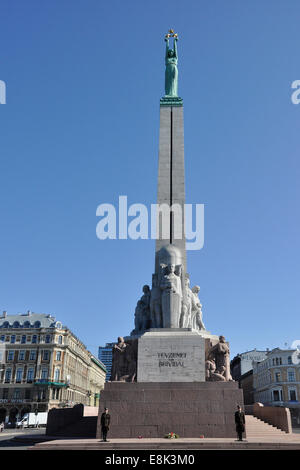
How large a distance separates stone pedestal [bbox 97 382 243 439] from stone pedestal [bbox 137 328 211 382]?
1101mm

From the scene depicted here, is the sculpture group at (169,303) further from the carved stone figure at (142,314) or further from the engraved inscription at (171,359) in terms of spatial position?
the engraved inscription at (171,359)

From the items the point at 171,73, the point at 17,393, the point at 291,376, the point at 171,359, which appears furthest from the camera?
the point at 17,393

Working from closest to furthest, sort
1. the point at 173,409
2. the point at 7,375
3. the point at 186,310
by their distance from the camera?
1. the point at 173,409
2. the point at 186,310
3. the point at 7,375

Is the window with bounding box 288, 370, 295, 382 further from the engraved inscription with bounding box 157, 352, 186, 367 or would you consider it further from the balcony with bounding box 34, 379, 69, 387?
the engraved inscription with bounding box 157, 352, 186, 367

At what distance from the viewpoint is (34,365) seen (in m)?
66.6

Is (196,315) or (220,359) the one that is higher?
(196,315)

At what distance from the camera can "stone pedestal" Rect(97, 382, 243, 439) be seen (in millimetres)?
16156

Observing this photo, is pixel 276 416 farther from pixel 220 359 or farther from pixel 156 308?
pixel 156 308

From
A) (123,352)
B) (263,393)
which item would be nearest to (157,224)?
(123,352)

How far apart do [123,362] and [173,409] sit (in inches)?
146

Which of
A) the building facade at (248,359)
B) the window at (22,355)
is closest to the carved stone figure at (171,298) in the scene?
the window at (22,355)

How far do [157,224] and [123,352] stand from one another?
24.6 ft

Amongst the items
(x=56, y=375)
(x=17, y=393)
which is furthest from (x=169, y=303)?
(x=17, y=393)

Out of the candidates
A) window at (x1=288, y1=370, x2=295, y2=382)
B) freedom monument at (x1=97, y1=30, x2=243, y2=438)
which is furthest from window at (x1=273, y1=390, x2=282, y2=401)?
freedom monument at (x1=97, y1=30, x2=243, y2=438)
